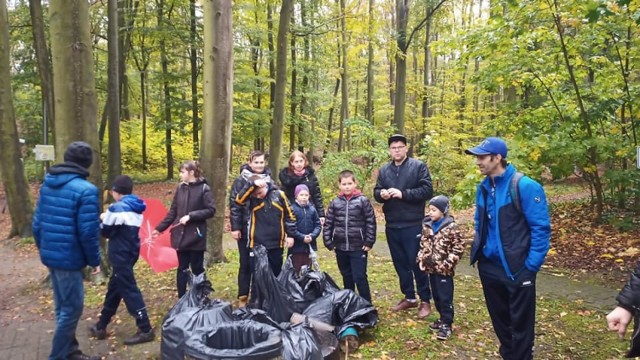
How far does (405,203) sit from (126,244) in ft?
9.77

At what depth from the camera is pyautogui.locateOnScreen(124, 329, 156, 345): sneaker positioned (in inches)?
178

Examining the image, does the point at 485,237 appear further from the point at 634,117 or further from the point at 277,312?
the point at 634,117

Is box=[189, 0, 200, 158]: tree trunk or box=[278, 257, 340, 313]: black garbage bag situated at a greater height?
box=[189, 0, 200, 158]: tree trunk

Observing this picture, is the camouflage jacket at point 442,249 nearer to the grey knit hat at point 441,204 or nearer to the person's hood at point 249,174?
the grey knit hat at point 441,204

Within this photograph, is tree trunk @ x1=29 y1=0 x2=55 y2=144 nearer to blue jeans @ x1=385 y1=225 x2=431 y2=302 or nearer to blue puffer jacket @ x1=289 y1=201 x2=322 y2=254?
blue puffer jacket @ x1=289 y1=201 x2=322 y2=254

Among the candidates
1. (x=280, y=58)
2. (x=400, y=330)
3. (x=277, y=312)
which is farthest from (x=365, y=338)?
(x=280, y=58)

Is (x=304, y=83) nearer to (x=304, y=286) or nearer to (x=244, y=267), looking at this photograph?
(x=244, y=267)

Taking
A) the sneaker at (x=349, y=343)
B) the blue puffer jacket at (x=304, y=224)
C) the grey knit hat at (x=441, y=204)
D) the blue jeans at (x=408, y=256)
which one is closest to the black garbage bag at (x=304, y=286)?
the sneaker at (x=349, y=343)

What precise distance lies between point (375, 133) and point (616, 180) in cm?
720

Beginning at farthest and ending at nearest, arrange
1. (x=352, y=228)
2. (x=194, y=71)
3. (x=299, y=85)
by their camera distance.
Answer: (x=299, y=85)
(x=194, y=71)
(x=352, y=228)

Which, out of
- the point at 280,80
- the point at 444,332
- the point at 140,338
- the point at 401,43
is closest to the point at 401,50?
the point at 401,43

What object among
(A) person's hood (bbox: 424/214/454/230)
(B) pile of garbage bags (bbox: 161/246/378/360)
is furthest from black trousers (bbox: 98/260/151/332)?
(A) person's hood (bbox: 424/214/454/230)

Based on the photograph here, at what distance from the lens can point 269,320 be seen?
3.78 m

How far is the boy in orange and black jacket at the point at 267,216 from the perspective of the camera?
504 centimetres
